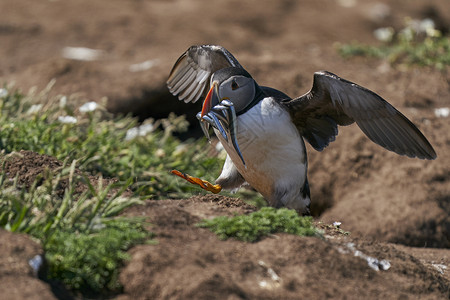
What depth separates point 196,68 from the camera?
534 centimetres

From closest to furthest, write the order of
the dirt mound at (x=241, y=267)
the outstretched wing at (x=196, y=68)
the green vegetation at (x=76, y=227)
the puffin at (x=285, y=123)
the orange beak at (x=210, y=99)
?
1. the dirt mound at (x=241, y=267)
2. the green vegetation at (x=76, y=227)
3. the orange beak at (x=210, y=99)
4. the puffin at (x=285, y=123)
5. the outstretched wing at (x=196, y=68)

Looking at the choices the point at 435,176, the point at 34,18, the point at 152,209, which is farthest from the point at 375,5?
the point at 152,209

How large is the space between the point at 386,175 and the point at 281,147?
97.9 inches

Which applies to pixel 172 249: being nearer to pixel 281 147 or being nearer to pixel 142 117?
pixel 281 147

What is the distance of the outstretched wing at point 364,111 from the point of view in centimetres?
436

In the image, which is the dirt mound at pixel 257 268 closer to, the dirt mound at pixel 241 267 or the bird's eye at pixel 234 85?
the dirt mound at pixel 241 267

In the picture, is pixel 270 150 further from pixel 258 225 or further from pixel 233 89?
pixel 258 225

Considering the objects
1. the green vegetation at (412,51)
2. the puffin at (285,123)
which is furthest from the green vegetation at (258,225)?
the green vegetation at (412,51)

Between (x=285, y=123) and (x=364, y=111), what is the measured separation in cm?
52

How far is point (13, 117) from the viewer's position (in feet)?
19.9

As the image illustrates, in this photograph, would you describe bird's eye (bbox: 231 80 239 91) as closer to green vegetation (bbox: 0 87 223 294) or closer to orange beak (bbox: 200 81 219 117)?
orange beak (bbox: 200 81 219 117)

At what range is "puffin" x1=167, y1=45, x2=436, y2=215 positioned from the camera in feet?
14.3

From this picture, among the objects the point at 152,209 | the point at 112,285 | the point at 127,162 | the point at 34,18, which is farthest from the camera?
the point at 34,18

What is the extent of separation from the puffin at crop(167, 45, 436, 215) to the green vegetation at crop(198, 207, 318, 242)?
557 millimetres
